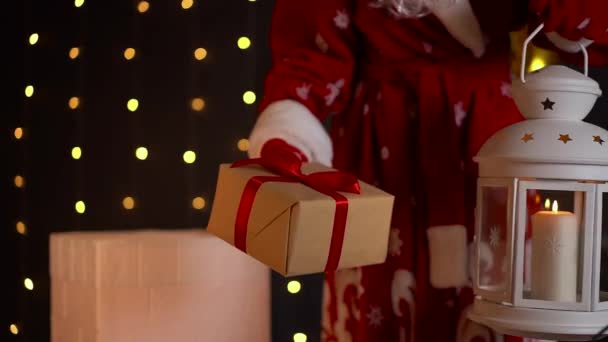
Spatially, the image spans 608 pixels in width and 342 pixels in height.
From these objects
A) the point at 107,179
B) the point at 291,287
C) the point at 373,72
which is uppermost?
the point at 373,72

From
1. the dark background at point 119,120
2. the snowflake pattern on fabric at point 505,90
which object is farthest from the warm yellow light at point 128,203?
the snowflake pattern on fabric at point 505,90

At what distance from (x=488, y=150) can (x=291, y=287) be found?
0.81 m

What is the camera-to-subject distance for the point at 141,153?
1.66m

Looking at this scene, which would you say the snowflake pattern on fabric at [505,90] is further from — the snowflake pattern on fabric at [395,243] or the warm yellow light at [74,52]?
the warm yellow light at [74,52]

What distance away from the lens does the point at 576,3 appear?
2.74 ft

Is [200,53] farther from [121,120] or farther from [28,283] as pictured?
[28,283]

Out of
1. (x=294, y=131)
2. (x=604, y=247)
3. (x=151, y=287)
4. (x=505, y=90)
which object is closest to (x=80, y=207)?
(x=151, y=287)

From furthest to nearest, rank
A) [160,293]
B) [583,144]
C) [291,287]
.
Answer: [291,287] < [160,293] < [583,144]

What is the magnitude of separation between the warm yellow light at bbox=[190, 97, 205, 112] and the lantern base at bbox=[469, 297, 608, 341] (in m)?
0.91

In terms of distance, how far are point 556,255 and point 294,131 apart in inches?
14.6

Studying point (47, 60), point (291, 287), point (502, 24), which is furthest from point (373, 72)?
point (47, 60)

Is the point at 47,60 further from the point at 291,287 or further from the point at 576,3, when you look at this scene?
the point at 576,3

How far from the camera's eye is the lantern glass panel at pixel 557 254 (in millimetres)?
843

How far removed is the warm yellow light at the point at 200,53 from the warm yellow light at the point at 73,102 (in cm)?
28
